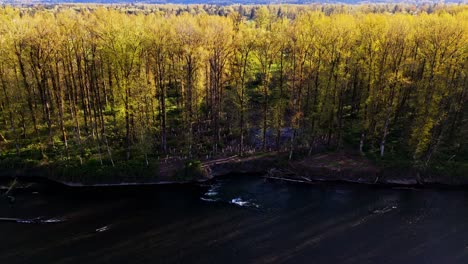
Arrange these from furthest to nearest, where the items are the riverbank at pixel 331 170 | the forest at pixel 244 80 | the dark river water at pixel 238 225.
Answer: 1. the riverbank at pixel 331 170
2. the forest at pixel 244 80
3. the dark river water at pixel 238 225

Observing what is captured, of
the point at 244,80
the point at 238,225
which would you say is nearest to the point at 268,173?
the point at 238,225

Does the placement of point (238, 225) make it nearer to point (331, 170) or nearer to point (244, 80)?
point (331, 170)

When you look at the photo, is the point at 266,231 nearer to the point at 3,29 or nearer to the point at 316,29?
the point at 316,29

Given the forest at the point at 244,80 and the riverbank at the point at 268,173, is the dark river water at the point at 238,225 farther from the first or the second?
the forest at the point at 244,80

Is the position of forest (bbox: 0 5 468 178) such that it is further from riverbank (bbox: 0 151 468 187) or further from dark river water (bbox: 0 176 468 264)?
dark river water (bbox: 0 176 468 264)

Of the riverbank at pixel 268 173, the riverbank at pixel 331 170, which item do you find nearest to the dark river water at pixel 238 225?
the riverbank at pixel 268 173

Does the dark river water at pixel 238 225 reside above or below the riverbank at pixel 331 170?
below
